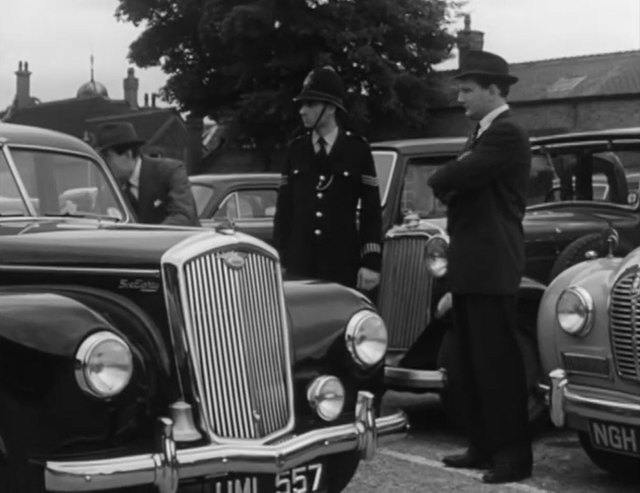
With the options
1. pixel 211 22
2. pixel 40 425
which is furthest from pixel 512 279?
pixel 211 22

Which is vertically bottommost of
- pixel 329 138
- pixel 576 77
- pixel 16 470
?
pixel 16 470

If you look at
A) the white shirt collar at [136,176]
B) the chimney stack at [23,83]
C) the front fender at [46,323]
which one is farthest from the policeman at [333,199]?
the chimney stack at [23,83]

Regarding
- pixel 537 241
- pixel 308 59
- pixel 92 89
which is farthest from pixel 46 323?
pixel 92 89

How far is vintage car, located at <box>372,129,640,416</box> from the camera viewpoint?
6.89 metres

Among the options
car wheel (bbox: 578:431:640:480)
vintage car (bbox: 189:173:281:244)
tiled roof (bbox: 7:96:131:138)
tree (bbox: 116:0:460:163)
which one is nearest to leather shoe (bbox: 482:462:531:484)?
car wheel (bbox: 578:431:640:480)

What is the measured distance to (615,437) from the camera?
5.40m

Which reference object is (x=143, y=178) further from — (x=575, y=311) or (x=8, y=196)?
(x=575, y=311)

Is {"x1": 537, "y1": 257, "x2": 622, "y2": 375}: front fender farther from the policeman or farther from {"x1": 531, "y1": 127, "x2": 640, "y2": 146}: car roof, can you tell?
{"x1": 531, "y1": 127, "x2": 640, "y2": 146}: car roof

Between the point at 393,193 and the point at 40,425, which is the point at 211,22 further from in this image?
the point at 40,425

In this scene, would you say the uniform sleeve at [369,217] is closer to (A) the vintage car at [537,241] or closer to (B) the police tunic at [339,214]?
(B) the police tunic at [339,214]

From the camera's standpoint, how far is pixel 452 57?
37.7m

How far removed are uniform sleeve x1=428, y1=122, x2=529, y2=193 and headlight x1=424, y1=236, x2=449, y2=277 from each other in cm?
96

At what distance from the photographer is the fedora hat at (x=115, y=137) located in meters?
6.37

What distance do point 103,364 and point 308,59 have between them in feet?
103
